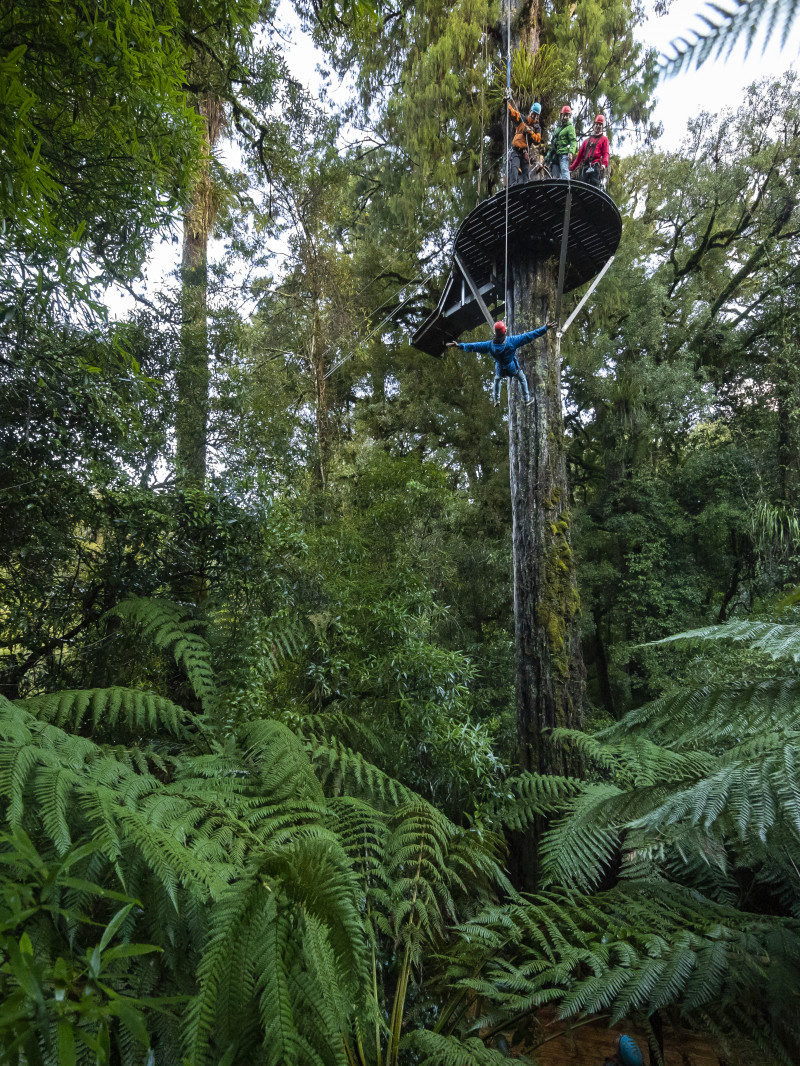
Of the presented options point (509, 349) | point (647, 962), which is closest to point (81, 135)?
point (509, 349)

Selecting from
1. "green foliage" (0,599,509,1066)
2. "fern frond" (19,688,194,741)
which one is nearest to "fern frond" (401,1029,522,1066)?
"green foliage" (0,599,509,1066)

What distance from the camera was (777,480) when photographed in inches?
324

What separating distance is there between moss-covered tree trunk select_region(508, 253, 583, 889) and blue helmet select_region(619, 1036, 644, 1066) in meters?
1.72

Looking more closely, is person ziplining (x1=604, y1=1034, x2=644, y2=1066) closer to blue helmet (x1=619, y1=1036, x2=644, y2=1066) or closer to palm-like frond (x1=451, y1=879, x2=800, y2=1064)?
blue helmet (x1=619, y1=1036, x2=644, y2=1066)

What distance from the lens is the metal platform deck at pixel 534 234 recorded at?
424 cm

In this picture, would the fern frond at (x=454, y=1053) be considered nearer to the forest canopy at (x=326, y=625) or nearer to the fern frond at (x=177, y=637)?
the forest canopy at (x=326, y=625)

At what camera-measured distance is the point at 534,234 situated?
4629 mm

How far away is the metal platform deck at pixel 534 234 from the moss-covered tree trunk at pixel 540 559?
0.78 ft

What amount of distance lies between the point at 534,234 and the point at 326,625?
12.0 ft

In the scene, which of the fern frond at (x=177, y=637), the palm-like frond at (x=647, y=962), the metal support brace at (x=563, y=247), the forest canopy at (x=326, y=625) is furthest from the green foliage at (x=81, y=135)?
the palm-like frond at (x=647, y=962)

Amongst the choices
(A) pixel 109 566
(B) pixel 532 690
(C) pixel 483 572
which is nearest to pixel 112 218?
(A) pixel 109 566

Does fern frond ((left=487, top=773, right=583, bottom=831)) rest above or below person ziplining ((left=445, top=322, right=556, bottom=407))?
below

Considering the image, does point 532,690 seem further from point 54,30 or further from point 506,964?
point 54,30

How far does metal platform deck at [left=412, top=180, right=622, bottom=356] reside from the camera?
424 cm
